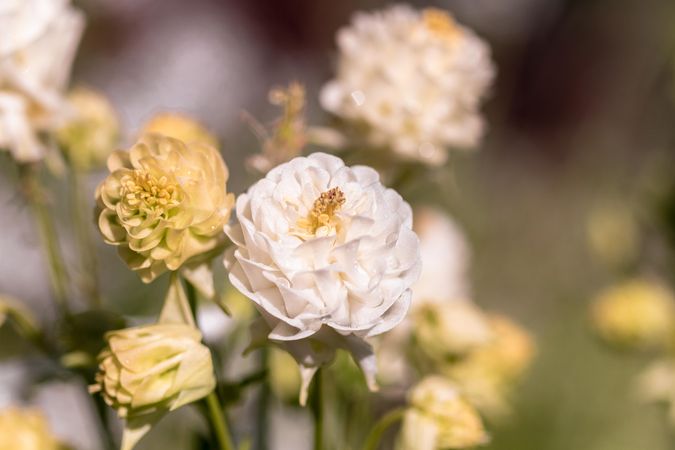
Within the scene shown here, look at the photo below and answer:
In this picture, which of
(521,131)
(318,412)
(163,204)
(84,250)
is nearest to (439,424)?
(318,412)

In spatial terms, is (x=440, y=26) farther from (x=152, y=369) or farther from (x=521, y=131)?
(x=521, y=131)

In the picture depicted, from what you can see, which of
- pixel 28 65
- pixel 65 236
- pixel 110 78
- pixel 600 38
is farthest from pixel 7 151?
pixel 600 38

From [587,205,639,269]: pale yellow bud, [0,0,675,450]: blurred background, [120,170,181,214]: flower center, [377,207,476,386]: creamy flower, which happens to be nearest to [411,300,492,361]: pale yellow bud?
[377,207,476,386]: creamy flower

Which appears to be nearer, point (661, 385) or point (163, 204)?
point (163, 204)

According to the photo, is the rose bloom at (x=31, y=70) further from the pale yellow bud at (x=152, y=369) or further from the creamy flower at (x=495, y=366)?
the creamy flower at (x=495, y=366)

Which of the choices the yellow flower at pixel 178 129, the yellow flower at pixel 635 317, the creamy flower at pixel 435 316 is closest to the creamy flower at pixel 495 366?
the creamy flower at pixel 435 316

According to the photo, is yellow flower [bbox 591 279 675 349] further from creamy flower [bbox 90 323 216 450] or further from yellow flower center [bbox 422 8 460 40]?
creamy flower [bbox 90 323 216 450]
